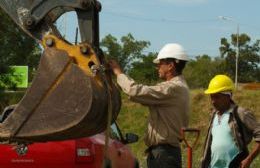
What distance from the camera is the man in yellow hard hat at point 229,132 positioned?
6.91 m

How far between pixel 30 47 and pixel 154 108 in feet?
77.1

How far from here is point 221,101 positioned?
7.11m

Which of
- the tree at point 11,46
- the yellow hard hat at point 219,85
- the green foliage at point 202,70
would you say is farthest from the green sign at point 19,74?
the green foliage at point 202,70

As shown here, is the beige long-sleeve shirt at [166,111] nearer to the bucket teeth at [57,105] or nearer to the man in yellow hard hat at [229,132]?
the man in yellow hard hat at [229,132]

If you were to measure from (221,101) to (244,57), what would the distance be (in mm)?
77324

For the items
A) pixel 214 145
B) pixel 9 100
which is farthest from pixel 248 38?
pixel 214 145

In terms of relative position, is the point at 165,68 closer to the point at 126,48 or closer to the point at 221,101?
the point at 221,101

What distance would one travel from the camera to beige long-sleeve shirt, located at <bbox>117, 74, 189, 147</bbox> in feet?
20.3

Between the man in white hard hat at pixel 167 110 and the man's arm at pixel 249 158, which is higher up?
the man in white hard hat at pixel 167 110

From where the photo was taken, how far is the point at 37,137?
4.54 metres

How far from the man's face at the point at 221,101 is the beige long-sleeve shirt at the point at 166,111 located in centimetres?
73

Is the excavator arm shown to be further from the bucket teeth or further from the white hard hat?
the white hard hat

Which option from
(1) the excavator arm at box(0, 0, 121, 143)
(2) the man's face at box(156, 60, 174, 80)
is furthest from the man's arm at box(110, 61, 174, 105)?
(1) the excavator arm at box(0, 0, 121, 143)

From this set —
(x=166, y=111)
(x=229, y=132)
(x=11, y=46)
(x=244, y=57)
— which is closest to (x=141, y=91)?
(x=166, y=111)
